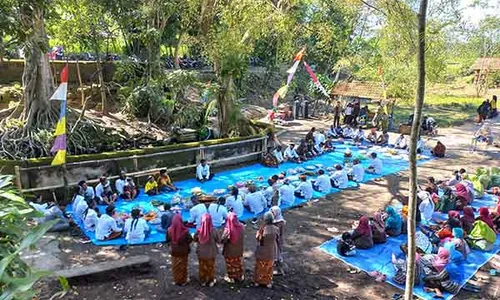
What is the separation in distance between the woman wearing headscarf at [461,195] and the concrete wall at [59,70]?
44.7ft

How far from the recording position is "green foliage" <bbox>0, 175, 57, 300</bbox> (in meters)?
2.67

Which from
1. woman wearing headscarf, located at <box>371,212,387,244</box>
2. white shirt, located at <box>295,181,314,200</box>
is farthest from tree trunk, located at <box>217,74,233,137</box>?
woman wearing headscarf, located at <box>371,212,387,244</box>

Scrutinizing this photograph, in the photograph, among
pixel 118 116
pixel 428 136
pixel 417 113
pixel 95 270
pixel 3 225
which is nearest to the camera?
pixel 3 225

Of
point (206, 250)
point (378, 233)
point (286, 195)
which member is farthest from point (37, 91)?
point (378, 233)

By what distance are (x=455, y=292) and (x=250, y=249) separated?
12.6 feet

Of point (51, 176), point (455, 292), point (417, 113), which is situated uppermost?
point (417, 113)

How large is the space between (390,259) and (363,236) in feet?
2.19

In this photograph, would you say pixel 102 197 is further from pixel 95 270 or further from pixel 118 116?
pixel 118 116

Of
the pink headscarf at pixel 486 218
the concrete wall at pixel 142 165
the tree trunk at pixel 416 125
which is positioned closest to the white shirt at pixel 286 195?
the concrete wall at pixel 142 165

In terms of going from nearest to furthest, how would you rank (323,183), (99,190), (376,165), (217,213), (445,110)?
(217,213) → (99,190) → (323,183) → (376,165) → (445,110)

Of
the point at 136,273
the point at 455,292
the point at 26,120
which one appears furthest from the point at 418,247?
the point at 26,120

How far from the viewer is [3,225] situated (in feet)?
11.6

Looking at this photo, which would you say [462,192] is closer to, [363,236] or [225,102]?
Result: [363,236]

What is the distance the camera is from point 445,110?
28.2 metres
